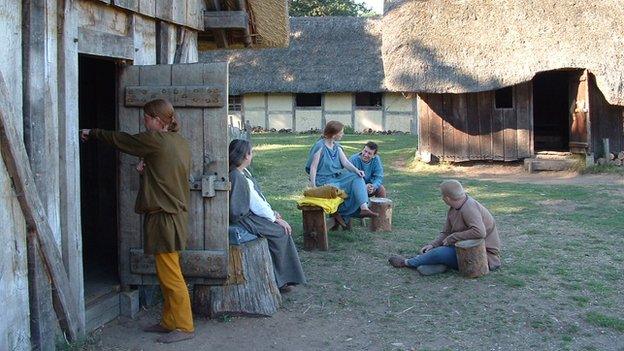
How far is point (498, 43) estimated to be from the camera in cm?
1571

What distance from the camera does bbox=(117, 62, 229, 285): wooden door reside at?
17.3ft

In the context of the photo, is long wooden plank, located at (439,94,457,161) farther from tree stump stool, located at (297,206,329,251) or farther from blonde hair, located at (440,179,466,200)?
blonde hair, located at (440,179,466,200)

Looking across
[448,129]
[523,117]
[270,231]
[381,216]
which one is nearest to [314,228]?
[381,216]

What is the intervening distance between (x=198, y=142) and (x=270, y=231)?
105 cm

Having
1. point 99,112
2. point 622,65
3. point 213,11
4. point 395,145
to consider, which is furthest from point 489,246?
point 395,145

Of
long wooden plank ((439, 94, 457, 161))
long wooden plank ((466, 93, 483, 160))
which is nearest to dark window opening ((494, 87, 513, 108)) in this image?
long wooden plank ((466, 93, 483, 160))

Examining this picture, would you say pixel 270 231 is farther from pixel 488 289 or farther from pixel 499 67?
pixel 499 67

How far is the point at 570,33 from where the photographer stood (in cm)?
1530

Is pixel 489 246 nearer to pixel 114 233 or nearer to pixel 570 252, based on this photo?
pixel 570 252

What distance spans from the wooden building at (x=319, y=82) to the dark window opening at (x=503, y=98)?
12369mm

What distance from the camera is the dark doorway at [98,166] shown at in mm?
7086

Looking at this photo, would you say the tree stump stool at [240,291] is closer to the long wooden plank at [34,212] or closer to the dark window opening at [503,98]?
the long wooden plank at [34,212]

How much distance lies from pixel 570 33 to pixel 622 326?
36.6 feet

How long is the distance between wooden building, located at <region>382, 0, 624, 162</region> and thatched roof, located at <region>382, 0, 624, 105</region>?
2 centimetres
